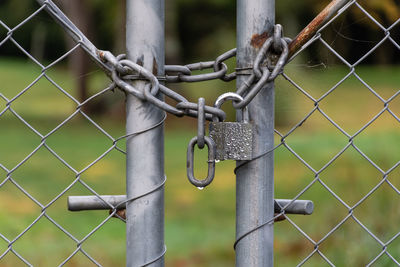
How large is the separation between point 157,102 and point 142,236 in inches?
11.4

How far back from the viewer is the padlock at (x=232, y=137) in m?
1.28

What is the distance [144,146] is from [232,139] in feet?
0.61

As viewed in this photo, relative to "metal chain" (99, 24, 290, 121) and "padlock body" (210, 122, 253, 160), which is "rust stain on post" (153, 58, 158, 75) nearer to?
"metal chain" (99, 24, 290, 121)

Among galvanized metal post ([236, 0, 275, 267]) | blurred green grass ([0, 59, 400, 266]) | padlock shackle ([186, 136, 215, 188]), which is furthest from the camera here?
blurred green grass ([0, 59, 400, 266])

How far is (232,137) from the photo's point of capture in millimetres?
1293

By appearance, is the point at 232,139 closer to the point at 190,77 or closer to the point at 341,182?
the point at 190,77

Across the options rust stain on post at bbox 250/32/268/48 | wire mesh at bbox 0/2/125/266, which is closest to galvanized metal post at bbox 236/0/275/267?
rust stain on post at bbox 250/32/268/48

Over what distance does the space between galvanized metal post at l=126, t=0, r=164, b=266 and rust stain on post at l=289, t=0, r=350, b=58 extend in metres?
0.29

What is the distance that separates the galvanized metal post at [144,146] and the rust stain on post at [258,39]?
20 cm

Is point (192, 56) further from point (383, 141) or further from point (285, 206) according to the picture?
point (285, 206)

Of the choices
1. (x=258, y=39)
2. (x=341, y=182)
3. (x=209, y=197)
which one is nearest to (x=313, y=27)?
(x=258, y=39)

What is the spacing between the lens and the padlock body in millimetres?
1280

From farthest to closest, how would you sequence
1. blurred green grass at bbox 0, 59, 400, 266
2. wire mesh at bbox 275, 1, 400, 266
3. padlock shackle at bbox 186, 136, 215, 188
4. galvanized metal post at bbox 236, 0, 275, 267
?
1. blurred green grass at bbox 0, 59, 400, 266
2. wire mesh at bbox 275, 1, 400, 266
3. galvanized metal post at bbox 236, 0, 275, 267
4. padlock shackle at bbox 186, 136, 215, 188

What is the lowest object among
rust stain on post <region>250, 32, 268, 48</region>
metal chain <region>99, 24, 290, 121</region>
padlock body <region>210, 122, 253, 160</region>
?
padlock body <region>210, 122, 253, 160</region>
